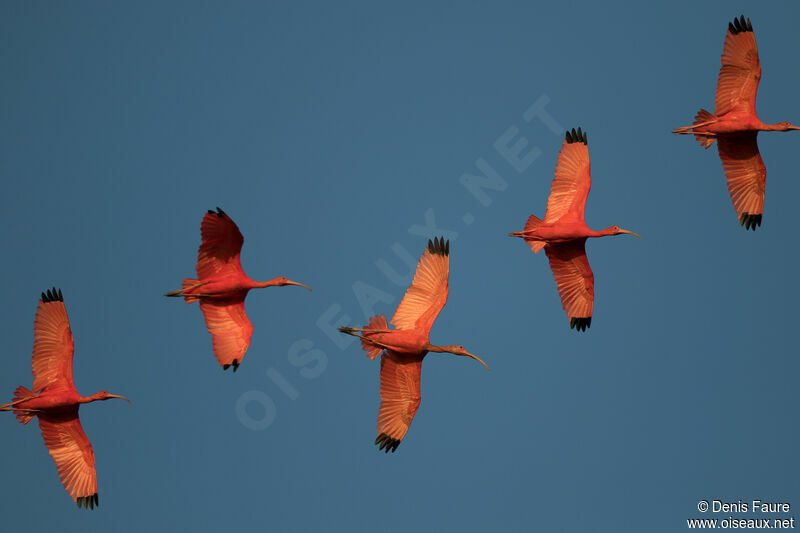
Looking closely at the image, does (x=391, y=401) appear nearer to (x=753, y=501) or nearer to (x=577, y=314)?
(x=577, y=314)

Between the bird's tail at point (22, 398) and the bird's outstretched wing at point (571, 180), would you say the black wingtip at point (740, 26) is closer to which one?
the bird's outstretched wing at point (571, 180)

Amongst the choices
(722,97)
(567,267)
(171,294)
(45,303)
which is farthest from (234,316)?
(722,97)

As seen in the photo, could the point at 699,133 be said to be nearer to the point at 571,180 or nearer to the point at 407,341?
the point at 571,180

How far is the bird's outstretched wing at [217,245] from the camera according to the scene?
115ft

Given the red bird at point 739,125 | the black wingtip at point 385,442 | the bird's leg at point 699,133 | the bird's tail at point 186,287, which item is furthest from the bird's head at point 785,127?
the bird's tail at point 186,287

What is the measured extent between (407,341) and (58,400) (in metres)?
9.81

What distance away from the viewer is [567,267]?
37531 millimetres

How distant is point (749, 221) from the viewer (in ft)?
127

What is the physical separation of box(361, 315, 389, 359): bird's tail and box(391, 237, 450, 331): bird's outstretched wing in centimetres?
36

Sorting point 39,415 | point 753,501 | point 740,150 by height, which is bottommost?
point 753,501

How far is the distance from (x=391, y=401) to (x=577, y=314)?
6797 millimetres

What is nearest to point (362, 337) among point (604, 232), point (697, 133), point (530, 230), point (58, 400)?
point (530, 230)

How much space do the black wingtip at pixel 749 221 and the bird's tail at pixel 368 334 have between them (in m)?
12.1

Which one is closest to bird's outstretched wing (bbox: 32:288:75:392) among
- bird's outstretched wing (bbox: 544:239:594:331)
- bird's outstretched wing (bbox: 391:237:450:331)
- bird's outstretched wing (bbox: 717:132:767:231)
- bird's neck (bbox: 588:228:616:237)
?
bird's outstretched wing (bbox: 391:237:450:331)
